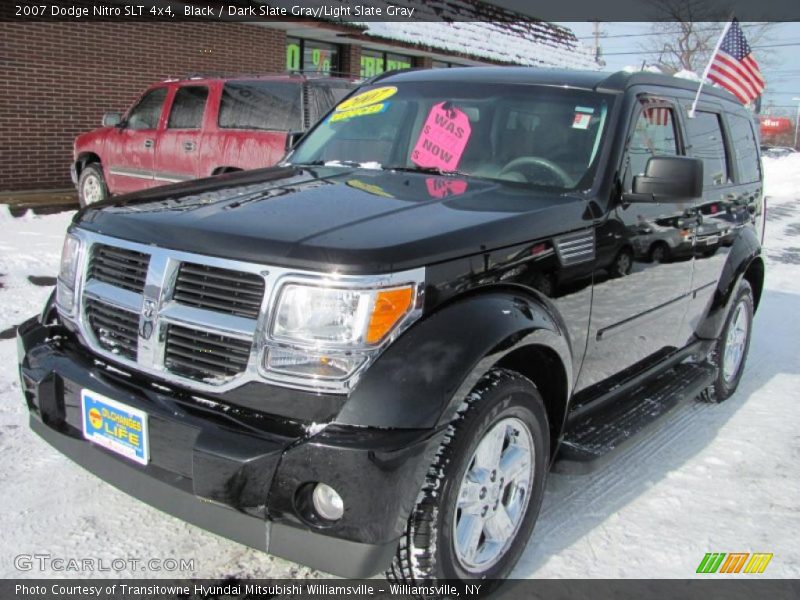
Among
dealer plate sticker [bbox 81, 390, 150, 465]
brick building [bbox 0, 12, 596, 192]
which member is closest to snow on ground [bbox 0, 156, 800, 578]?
dealer plate sticker [bbox 81, 390, 150, 465]

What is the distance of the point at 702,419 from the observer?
4703 mm

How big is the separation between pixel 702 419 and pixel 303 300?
332cm

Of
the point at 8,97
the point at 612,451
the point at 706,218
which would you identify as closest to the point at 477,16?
the point at 8,97

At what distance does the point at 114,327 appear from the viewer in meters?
2.72

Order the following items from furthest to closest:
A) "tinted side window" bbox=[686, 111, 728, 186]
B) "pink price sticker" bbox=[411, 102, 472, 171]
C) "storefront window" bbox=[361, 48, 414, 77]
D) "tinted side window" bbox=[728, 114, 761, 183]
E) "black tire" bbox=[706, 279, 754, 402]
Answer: "storefront window" bbox=[361, 48, 414, 77] < "tinted side window" bbox=[728, 114, 761, 183] < "black tire" bbox=[706, 279, 754, 402] < "tinted side window" bbox=[686, 111, 728, 186] < "pink price sticker" bbox=[411, 102, 472, 171]

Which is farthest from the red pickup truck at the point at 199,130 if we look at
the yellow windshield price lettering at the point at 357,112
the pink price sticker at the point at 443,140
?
the pink price sticker at the point at 443,140

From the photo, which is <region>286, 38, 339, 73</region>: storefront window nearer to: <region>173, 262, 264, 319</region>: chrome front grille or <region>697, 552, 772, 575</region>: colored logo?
<region>173, 262, 264, 319</region>: chrome front grille

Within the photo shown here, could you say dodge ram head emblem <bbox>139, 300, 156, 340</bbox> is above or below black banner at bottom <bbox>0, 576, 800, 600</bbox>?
above

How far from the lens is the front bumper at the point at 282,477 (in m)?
2.20

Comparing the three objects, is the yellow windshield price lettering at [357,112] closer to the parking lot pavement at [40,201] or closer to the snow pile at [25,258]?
the snow pile at [25,258]

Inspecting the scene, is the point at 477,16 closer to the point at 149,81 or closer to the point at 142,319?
the point at 149,81

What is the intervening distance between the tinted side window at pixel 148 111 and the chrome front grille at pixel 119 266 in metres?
7.18

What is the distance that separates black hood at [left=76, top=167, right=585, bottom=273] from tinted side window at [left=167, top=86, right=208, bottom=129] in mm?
5764

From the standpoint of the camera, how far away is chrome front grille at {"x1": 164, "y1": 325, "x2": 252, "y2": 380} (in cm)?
241
